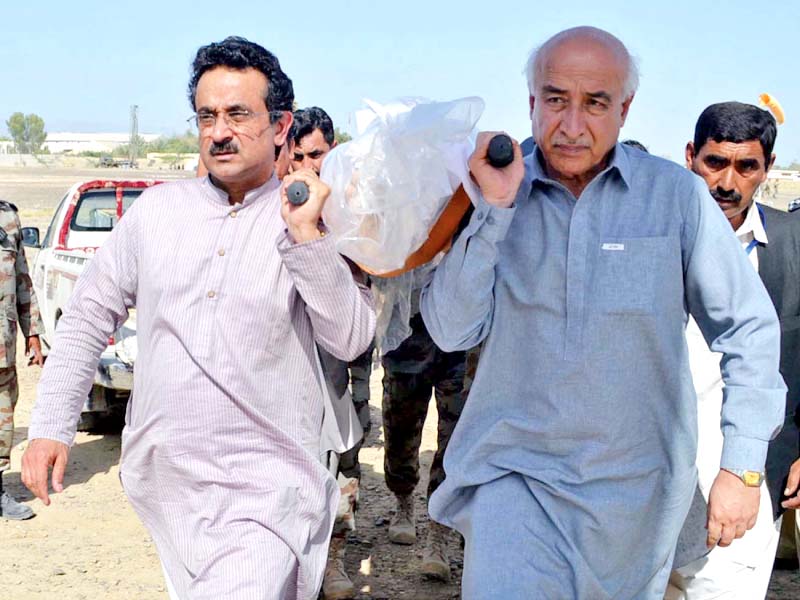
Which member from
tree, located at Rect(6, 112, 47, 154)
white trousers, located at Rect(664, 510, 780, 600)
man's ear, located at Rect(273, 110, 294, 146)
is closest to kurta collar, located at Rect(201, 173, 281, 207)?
man's ear, located at Rect(273, 110, 294, 146)

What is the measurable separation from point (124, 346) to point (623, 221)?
566cm

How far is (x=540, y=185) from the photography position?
3.00 metres

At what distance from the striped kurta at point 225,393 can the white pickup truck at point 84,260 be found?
15.5ft

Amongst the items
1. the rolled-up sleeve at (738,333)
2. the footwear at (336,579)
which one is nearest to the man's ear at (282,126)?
the rolled-up sleeve at (738,333)

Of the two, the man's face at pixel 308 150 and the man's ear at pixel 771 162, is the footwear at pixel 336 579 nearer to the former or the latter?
the man's face at pixel 308 150

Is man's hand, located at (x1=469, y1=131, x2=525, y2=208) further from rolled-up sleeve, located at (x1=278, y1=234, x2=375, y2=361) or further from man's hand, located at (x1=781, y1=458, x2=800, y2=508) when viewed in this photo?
man's hand, located at (x1=781, y1=458, x2=800, y2=508)

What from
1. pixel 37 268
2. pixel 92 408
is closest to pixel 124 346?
pixel 92 408

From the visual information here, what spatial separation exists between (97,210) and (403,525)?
461 centimetres

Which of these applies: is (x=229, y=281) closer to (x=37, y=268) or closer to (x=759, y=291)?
(x=759, y=291)

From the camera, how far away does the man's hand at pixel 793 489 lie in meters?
3.78

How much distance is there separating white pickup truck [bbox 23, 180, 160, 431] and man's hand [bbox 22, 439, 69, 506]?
15.4ft

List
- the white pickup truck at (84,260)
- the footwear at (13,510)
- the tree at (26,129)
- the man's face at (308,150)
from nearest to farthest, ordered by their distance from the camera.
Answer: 1. the man's face at (308,150)
2. the footwear at (13,510)
3. the white pickup truck at (84,260)
4. the tree at (26,129)

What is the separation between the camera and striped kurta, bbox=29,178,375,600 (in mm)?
3021

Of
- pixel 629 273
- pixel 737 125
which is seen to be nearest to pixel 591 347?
pixel 629 273
